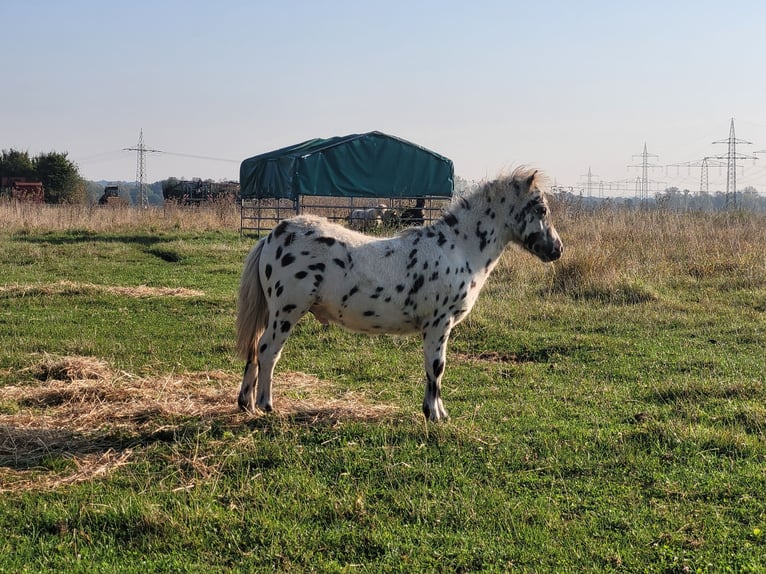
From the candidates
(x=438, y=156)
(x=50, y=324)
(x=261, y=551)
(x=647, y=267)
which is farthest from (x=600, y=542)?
(x=438, y=156)

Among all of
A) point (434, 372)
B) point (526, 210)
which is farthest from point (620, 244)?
point (434, 372)

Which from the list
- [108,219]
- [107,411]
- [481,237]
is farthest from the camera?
[108,219]

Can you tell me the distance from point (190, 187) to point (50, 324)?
1700 inches

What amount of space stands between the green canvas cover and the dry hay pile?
1878cm

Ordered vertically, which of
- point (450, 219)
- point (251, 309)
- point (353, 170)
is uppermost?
point (353, 170)

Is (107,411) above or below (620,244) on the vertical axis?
below

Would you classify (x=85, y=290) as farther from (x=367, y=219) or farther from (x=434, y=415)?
(x=367, y=219)

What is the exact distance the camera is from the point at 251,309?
7.23 meters

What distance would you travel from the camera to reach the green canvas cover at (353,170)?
2735cm

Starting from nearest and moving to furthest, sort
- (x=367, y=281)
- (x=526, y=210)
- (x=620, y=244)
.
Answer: (x=367, y=281), (x=526, y=210), (x=620, y=244)

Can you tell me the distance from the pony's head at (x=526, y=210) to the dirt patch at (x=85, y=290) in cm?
794

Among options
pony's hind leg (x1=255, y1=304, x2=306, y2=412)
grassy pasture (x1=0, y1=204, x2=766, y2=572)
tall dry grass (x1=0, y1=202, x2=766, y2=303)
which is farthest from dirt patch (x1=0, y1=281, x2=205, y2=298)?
pony's hind leg (x1=255, y1=304, x2=306, y2=412)

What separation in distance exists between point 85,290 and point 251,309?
8.24 metres

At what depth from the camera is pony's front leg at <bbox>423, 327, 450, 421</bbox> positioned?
7.12 metres
